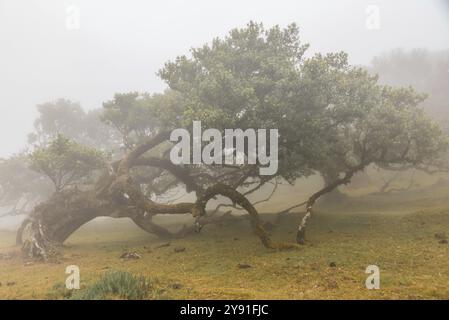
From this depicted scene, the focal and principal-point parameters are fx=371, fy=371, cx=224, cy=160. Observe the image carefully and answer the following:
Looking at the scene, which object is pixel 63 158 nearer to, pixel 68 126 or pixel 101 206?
pixel 101 206

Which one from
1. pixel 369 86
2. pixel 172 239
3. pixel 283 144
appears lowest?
pixel 172 239

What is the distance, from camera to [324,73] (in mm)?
24750

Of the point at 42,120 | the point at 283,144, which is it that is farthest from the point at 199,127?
the point at 42,120

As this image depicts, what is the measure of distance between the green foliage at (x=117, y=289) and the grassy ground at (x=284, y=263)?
0.91 m

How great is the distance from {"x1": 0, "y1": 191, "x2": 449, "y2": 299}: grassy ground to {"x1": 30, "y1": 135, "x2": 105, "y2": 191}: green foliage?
6416 mm

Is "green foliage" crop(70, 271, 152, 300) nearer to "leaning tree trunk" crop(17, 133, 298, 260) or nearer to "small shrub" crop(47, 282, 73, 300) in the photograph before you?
"small shrub" crop(47, 282, 73, 300)

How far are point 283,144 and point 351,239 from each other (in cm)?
747

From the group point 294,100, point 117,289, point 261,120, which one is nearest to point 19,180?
point 261,120

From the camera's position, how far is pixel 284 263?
1839 centimetres

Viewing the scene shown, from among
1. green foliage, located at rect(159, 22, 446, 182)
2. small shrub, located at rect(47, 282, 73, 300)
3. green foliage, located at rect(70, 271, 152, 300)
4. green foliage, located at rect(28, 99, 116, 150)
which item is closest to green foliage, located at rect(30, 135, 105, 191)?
green foliage, located at rect(159, 22, 446, 182)

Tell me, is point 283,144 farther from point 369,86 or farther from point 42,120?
point 42,120

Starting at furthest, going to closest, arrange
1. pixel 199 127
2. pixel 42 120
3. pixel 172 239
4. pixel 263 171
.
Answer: pixel 42 120 → pixel 172 239 → pixel 263 171 → pixel 199 127

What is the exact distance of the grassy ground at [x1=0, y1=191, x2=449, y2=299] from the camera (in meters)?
14.4

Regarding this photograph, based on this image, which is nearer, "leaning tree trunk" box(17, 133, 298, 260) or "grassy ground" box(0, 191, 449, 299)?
"grassy ground" box(0, 191, 449, 299)
